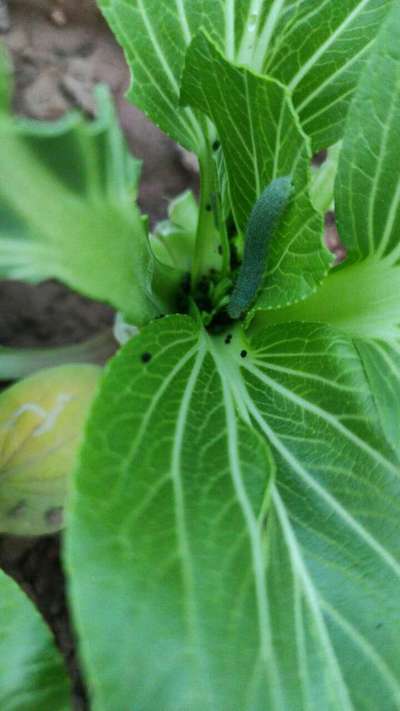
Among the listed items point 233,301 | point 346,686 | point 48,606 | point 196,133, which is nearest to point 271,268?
point 233,301

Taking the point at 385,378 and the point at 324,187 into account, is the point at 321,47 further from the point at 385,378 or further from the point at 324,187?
the point at 385,378

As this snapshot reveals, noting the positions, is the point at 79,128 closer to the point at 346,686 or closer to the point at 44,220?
the point at 44,220

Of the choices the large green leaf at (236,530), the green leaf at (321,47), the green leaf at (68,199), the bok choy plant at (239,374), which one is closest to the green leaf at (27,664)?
the bok choy plant at (239,374)

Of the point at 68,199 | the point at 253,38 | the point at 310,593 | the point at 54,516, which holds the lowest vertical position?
the point at 54,516

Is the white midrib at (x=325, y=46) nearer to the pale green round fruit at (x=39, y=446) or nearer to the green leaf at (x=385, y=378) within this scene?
the green leaf at (x=385, y=378)

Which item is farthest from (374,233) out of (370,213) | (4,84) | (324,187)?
(4,84)

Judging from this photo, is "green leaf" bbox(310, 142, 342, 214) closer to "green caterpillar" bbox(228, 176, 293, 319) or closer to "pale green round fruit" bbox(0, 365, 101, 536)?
"green caterpillar" bbox(228, 176, 293, 319)
